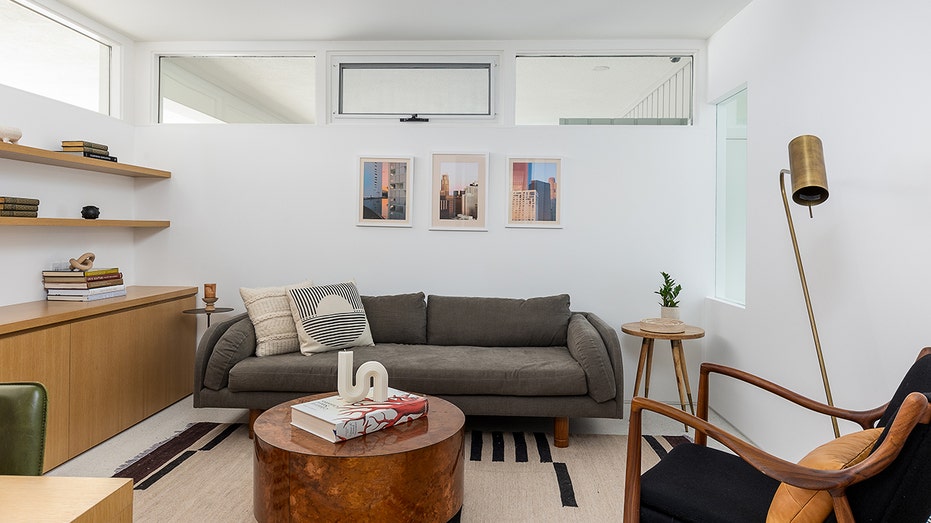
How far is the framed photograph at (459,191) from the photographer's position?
425cm

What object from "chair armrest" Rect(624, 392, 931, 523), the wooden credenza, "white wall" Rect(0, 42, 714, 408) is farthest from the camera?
"white wall" Rect(0, 42, 714, 408)

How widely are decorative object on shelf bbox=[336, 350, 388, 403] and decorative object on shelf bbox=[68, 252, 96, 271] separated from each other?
2310 mm

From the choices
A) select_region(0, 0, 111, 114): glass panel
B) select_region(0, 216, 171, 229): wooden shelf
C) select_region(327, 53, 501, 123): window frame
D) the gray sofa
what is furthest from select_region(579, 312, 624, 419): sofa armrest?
select_region(0, 0, 111, 114): glass panel

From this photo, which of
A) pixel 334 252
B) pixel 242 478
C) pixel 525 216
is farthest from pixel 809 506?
pixel 334 252

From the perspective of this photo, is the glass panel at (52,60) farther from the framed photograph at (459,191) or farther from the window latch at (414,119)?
the framed photograph at (459,191)

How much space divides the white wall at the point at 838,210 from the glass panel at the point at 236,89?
3.17 metres

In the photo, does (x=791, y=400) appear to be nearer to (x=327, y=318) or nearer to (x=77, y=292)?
(x=327, y=318)

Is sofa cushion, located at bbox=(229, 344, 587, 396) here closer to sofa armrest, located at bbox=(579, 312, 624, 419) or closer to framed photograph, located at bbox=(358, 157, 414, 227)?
sofa armrest, located at bbox=(579, 312, 624, 419)

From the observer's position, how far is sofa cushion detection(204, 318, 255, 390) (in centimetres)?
325

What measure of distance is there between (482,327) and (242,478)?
69.1 inches

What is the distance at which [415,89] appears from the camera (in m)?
4.34

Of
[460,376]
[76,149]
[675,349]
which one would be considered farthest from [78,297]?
[675,349]

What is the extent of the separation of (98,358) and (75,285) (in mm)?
532

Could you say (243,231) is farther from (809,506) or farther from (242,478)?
(809,506)
